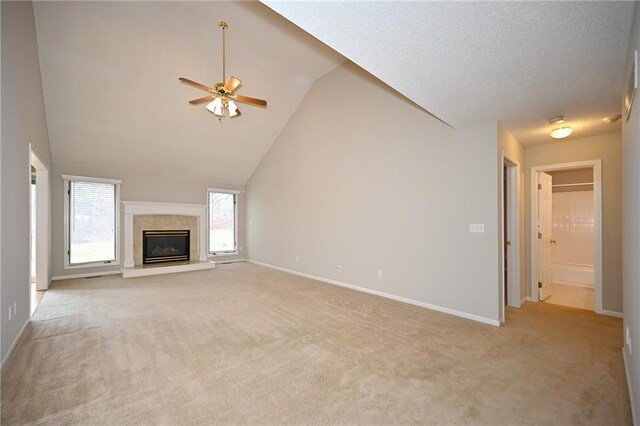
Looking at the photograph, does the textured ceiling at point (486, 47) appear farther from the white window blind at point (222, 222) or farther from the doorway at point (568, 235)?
the white window blind at point (222, 222)

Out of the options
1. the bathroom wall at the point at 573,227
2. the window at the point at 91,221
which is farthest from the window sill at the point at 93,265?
the bathroom wall at the point at 573,227

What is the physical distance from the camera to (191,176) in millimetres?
7578

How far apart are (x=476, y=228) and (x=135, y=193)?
7.42m

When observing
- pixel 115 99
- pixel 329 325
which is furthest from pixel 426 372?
pixel 115 99

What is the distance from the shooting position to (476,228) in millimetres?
3531

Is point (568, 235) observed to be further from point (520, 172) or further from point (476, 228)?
point (476, 228)

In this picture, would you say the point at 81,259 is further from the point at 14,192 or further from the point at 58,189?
the point at 14,192

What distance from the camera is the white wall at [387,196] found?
354 centimetres

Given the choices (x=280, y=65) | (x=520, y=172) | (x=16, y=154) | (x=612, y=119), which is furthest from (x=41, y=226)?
(x=612, y=119)

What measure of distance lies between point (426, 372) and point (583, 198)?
6609mm

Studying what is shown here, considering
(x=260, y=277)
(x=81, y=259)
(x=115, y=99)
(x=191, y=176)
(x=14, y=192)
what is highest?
(x=115, y=99)

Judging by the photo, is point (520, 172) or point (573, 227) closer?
point (520, 172)

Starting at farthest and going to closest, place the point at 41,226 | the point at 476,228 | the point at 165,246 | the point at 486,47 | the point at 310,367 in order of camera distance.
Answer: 1. the point at 165,246
2. the point at 41,226
3. the point at 476,228
4. the point at 310,367
5. the point at 486,47

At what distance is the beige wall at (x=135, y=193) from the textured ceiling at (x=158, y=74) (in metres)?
0.20
